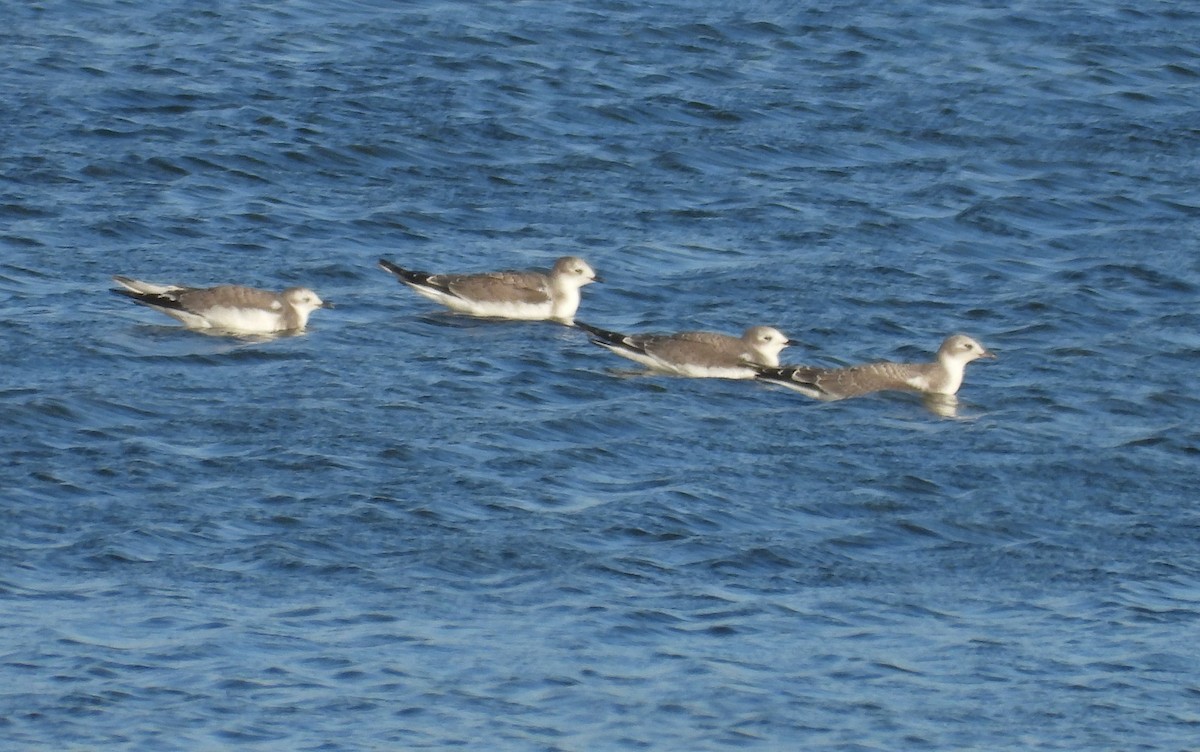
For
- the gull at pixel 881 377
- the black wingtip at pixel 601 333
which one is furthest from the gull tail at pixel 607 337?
the gull at pixel 881 377

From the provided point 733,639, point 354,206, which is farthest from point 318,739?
Answer: point 354,206

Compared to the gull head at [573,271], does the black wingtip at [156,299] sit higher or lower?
lower

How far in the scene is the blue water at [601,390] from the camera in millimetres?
11906

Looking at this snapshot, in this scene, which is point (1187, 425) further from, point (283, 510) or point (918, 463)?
point (283, 510)

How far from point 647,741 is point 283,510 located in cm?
372

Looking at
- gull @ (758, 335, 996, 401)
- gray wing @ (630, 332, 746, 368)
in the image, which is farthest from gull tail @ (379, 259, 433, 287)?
gull @ (758, 335, 996, 401)

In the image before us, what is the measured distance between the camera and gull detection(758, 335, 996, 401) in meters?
18.0

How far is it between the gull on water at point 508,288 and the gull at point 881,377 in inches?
92.8

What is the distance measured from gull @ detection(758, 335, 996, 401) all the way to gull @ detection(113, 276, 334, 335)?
12.2 feet

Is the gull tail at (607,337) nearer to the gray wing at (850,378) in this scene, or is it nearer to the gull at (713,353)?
the gull at (713,353)

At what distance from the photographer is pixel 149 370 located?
17.5 m

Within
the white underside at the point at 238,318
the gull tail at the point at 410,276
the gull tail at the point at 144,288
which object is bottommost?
the white underside at the point at 238,318

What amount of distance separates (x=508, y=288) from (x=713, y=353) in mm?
2377

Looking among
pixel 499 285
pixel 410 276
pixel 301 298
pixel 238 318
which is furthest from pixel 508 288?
pixel 238 318
